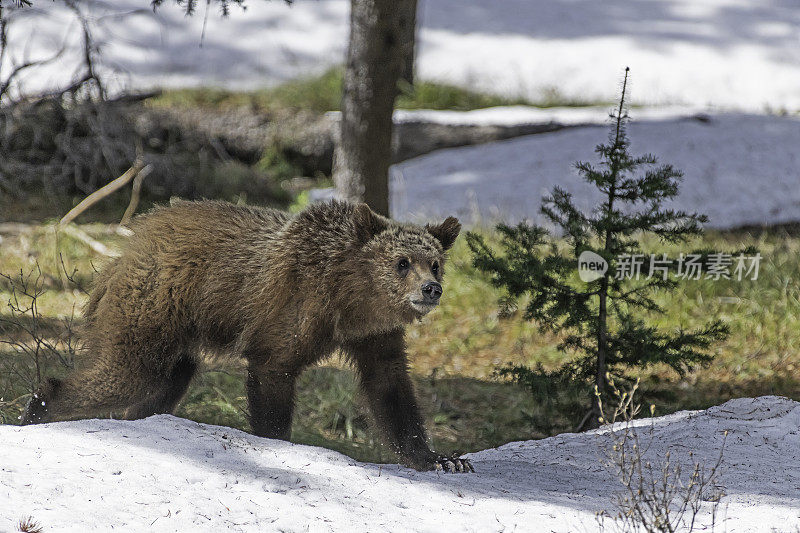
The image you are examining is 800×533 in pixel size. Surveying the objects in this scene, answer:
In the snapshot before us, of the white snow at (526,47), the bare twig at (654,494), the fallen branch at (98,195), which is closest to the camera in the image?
the bare twig at (654,494)

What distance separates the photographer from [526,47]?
14.8 meters

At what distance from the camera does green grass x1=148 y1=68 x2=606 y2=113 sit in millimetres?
12938

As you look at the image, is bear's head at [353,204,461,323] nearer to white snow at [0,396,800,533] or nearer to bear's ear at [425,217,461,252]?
bear's ear at [425,217,461,252]

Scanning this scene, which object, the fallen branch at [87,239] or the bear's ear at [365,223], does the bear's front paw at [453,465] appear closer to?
the bear's ear at [365,223]

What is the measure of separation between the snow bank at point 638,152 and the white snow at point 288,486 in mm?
5292

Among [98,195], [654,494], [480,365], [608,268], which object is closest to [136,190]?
[98,195]

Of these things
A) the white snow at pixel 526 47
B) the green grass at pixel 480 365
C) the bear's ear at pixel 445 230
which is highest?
the white snow at pixel 526 47

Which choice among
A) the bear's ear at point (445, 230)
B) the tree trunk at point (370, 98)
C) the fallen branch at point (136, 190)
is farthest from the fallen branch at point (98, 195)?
the bear's ear at point (445, 230)

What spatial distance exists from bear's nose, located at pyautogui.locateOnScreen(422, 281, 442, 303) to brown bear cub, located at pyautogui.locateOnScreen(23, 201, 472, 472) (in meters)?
0.08

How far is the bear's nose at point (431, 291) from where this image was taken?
15.3 feet

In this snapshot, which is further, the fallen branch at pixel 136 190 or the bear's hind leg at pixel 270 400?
the fallen branch at pixel 136 190

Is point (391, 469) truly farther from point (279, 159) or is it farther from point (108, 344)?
point (279, 159)

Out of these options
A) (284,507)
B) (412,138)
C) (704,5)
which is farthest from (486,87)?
(284,507)

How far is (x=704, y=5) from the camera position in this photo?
15867mm
